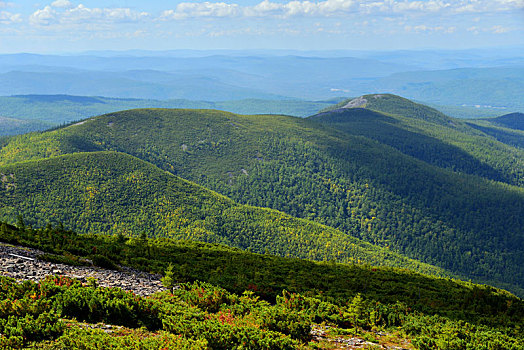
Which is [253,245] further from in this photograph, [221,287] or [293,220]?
[221,287]

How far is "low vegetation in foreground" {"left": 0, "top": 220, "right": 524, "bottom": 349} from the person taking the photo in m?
20.9

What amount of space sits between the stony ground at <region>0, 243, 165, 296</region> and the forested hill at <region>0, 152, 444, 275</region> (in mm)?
113776

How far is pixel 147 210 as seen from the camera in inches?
6447

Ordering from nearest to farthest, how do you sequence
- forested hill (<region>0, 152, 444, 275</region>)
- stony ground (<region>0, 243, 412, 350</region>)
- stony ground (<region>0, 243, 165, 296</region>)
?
1. stony ground (<region>0, 243, 412, 350</region>)
2. stony ground (<region>0, 243, 165, 296</region>)
3. forested hill (<region>0, 152, 444, 275</region>)

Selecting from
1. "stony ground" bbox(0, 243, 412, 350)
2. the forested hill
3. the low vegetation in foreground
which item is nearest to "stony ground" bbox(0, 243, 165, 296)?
"stony ground" bbox(0, 243, 412, 350)

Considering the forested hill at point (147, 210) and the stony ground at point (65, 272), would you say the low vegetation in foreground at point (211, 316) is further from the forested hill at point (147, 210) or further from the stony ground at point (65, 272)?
the forested hill at point (147, 210)

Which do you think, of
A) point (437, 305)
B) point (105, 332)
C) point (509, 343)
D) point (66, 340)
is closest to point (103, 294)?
point (105, 332)

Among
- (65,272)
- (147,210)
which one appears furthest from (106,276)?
(147,210)

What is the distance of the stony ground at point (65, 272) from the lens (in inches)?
1183

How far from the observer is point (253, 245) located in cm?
16150

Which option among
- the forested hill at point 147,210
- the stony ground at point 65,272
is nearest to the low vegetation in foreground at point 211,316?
the stony ground at point 65,272

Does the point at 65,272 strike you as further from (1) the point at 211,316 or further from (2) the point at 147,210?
(2) the point at 147,210

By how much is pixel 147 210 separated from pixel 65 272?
5356 inches

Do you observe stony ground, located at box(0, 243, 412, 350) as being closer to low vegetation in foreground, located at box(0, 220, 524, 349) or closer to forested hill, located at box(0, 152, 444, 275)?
low vegetation in foreground, located at box(0, 220, 524, 349)
